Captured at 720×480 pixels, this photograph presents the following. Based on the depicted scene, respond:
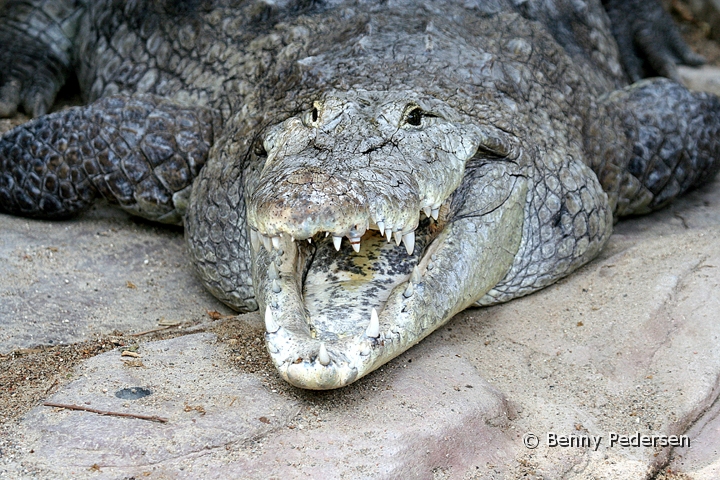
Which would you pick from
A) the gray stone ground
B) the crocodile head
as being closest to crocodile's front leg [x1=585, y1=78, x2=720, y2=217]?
the gray stone ground

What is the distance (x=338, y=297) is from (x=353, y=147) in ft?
1.69

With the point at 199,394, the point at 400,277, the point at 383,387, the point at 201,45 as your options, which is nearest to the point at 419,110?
the point at 400,277

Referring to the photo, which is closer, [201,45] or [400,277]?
[400,277]

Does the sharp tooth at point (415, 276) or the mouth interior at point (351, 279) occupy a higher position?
the sharp tooth at point (415, 276)

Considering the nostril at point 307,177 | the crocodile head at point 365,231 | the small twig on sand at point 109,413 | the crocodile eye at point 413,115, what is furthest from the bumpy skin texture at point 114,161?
the small twig on sand at point 109,413

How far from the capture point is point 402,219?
2.71 meters

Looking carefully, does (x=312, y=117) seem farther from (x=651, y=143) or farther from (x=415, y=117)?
(x=651, y=143)

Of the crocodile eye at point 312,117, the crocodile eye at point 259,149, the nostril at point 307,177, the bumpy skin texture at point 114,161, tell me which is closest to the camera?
the nostril at point 307,177

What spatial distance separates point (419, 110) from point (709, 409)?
4.72 feet

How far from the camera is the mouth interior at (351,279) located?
287 cm

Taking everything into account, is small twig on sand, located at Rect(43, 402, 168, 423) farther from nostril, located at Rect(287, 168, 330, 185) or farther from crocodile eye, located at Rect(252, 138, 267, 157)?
crocodile eye, located at Rect(252, 138, 267, 157)

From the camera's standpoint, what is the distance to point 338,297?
300 centimetres

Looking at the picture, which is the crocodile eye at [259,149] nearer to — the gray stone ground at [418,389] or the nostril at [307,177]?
the gray stone ground at [418,389]

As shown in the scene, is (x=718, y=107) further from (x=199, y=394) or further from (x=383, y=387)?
(x=199, y=394)
